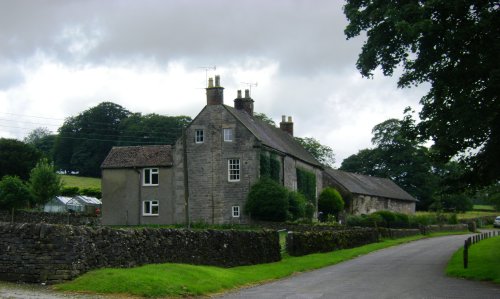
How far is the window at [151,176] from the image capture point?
5800 centimetres

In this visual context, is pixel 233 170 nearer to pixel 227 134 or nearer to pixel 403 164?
pixel 227 134

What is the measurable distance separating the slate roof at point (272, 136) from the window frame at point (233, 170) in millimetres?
2993

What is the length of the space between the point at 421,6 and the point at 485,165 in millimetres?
8504

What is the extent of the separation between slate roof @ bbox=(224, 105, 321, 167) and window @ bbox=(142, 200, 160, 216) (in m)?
11.0

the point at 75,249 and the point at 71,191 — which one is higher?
the point at 71,191

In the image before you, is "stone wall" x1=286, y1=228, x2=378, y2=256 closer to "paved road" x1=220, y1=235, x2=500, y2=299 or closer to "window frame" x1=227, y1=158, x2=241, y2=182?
"paved road" x1=220, y1=235, x2=500, y2=299

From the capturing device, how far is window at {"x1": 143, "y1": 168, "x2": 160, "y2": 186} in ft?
190

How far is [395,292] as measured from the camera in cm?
1936

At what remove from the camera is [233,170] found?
5547cm

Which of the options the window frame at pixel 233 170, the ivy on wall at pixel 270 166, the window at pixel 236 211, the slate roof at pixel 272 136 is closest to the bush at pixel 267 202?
the window at pixel 236 211

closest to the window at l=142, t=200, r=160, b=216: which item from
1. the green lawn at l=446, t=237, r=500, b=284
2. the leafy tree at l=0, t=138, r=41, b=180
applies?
the green lawn at l=446, t=237, r=500, b=284

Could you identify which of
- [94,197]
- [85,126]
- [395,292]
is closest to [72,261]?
[395,292]

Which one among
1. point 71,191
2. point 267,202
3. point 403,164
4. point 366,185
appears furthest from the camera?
point 403,164

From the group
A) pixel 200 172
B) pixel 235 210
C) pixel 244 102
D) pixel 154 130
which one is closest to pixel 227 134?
pixel 200 172
